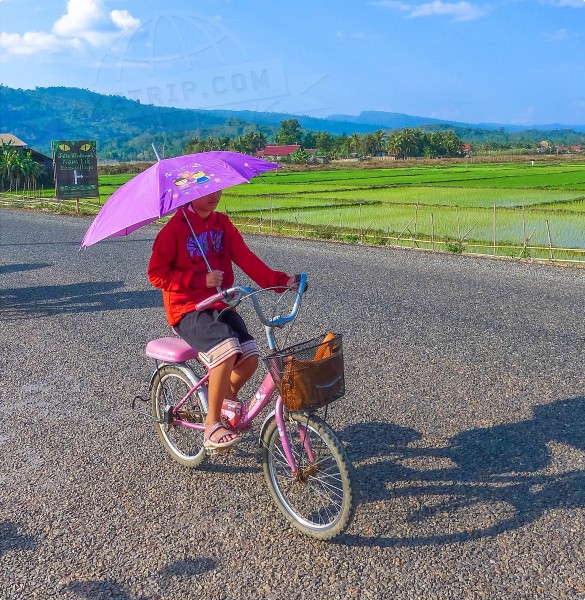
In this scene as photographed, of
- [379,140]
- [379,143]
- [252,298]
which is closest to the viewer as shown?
[252,298]

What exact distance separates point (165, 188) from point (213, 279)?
466 mm

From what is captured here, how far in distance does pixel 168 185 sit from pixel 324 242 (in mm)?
13282

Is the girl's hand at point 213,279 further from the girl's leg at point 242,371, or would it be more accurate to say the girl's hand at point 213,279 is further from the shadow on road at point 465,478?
the shadow on road at point 465,478

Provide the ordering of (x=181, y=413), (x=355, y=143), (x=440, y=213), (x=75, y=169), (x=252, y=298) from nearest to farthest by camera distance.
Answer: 1. (x=252, y=298)
2. (x=181, y=413)
3. (x=440, y=213)
4. (x=75, y=169)
5. (x=355, y=143)

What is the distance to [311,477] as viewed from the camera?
3.09m

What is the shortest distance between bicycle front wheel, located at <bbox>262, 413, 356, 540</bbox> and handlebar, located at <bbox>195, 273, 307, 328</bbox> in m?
0.42

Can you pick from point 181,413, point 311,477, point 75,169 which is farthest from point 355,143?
point 311,477

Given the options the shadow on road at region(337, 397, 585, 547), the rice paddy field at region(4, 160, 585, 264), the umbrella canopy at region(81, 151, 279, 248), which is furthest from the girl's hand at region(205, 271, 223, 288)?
the rice paddy field at region(4, 160, 585, 264)

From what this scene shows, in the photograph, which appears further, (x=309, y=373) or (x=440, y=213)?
(x=440, y=213)

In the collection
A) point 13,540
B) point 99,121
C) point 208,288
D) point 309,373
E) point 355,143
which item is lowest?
point 13,540

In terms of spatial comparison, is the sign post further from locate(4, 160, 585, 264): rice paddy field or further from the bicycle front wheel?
the bicycle front wheel

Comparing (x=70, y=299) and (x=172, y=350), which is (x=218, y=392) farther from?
(x=70, y=299)

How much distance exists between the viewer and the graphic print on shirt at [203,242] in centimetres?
334

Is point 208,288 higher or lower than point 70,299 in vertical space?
higher
